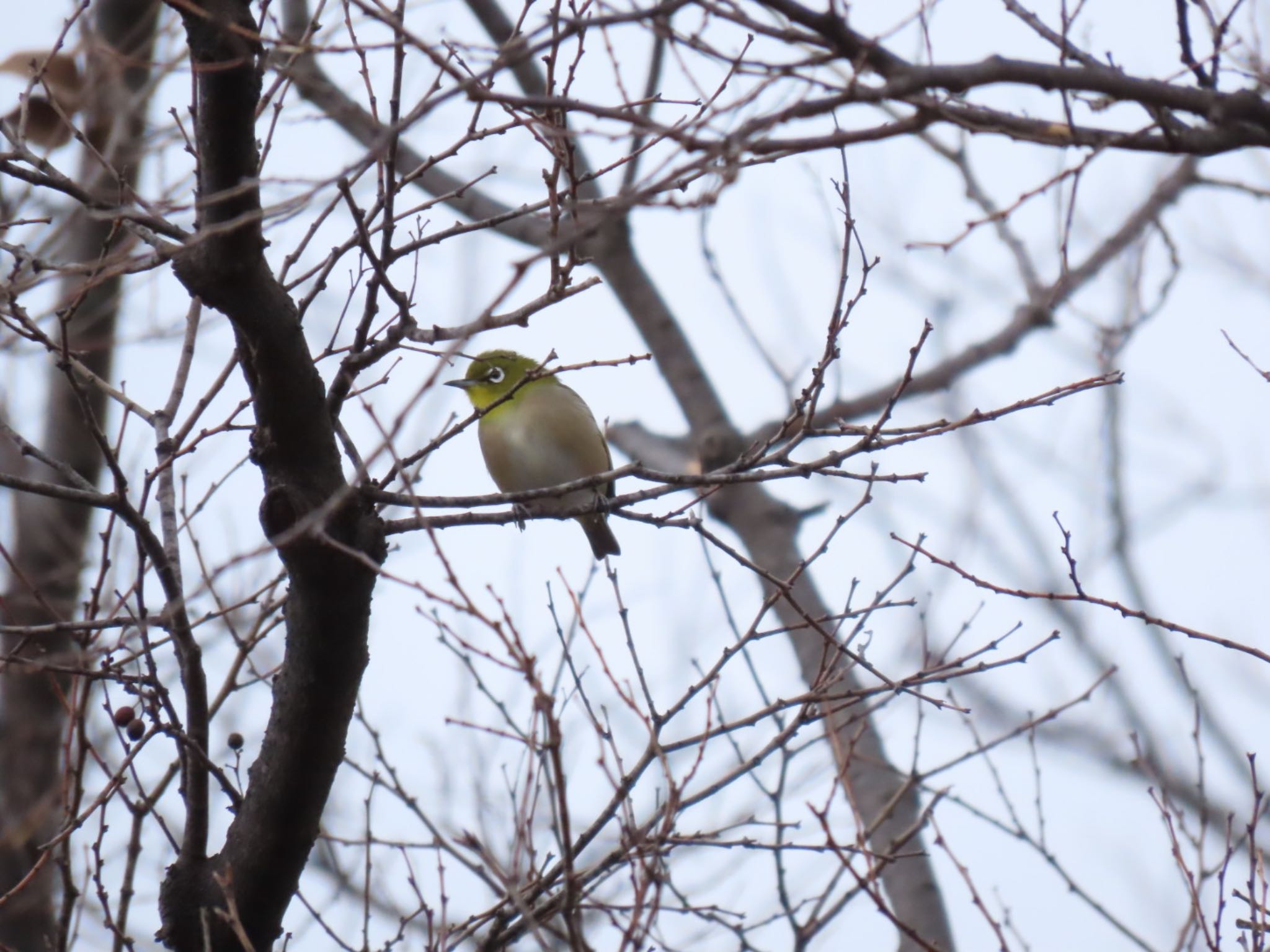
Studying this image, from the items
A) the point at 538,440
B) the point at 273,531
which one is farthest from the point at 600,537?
the point at 273,531

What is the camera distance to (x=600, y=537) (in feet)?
21.7

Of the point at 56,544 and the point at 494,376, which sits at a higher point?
the point at 56,544

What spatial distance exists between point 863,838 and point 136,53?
555cm

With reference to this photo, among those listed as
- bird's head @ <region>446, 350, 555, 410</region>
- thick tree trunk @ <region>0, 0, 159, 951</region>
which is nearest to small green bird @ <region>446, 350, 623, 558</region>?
bird's head @ <region>446, 350, 555, 410</region>

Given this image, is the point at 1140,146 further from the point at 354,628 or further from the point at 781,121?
the point at 354,628

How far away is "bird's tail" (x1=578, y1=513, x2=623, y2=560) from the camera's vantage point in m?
6.56

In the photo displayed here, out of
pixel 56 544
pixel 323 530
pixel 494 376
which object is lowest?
pixel 323 530

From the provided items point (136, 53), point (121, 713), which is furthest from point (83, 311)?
point (121, 713)

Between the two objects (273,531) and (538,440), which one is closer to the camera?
(273,531)

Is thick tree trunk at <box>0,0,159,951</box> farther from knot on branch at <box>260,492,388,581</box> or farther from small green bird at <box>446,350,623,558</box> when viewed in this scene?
knot on branch at <box>260,492,388,581</box>

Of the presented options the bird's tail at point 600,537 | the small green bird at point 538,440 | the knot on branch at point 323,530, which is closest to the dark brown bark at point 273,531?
the knot on branch at point 323,530

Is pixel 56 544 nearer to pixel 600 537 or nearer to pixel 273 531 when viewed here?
pixel 600 537

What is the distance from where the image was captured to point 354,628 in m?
3.38

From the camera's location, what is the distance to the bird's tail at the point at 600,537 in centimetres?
656
